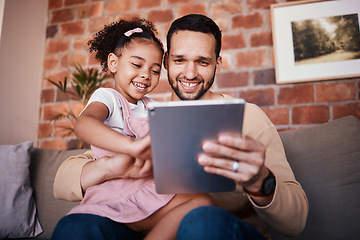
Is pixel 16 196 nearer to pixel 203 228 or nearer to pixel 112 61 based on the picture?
pixel 112 61

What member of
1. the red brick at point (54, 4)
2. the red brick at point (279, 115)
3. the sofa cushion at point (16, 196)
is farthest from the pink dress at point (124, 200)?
the red brick at point (54, 4)

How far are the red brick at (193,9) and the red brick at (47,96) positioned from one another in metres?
1.31

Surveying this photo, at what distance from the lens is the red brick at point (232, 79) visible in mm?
2180

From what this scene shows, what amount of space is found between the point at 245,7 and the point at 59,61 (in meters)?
1.67

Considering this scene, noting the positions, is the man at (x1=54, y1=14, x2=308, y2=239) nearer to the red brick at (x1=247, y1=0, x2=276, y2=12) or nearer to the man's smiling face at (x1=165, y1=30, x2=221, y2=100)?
the man's smiling face at (x1=165, y1=30, x2=221, y2=100)

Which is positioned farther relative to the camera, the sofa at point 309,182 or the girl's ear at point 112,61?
the girl's ear at point 112,61

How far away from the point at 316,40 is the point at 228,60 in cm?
63

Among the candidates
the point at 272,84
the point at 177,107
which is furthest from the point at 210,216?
the point at 272,84

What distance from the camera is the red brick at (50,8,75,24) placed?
8.80 feet

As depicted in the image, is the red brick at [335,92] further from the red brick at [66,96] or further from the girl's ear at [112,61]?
the red brick at [66,96]

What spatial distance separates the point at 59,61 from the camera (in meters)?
2.64

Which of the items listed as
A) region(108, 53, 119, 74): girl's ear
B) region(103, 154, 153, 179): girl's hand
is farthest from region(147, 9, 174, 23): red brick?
region(103, 154, 153, 179): girl's hand

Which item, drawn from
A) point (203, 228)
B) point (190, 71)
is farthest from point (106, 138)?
point (190, 71)

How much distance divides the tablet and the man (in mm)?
29
